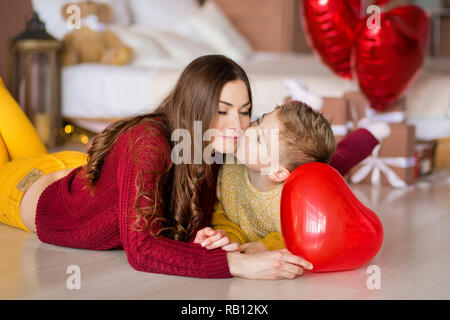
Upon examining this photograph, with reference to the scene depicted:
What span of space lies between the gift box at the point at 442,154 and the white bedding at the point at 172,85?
21 centimetres

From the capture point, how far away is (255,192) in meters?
1.60

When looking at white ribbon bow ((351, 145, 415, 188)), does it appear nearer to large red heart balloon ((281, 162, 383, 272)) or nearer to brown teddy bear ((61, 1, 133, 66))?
large red heart balloon ((281, 162, 383, 272))

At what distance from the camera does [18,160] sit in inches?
76.2

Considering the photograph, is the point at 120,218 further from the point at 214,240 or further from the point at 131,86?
the point at 131,86

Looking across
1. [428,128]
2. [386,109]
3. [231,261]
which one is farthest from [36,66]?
[231,261]

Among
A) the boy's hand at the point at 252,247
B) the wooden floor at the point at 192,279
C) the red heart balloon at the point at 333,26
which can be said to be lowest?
the wooden floor at the point at 192,279

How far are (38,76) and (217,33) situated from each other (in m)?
1.35

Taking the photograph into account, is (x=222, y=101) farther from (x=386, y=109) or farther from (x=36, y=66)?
(x=36, y=66)

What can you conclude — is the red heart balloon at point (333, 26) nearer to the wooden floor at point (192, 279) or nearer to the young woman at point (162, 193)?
the wooden floor at point (192, 279)

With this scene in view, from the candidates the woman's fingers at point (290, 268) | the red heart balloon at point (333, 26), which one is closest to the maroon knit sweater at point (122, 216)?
Result: the woman's fingers at point (290, 268)

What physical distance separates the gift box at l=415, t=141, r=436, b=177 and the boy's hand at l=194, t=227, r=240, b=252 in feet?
6.01

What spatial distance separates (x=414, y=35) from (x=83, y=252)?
168 centimetres

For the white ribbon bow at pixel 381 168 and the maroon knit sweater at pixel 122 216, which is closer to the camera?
the maroon knit sweater at pixel 122 216

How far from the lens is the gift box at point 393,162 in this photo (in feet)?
8.93
